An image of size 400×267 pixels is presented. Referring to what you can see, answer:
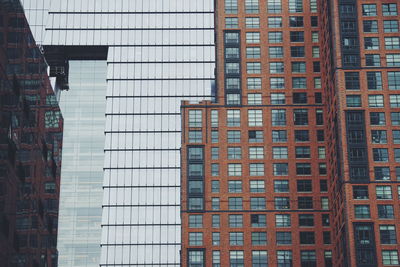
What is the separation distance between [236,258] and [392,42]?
44093 mm

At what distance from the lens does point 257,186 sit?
460 feet

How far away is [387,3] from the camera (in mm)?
136750

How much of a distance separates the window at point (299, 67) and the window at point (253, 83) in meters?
6.84

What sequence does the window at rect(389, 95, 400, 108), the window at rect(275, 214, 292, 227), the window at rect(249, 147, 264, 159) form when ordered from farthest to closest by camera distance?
the window at rect(249, 147, 264, 159), the window at rect(275, 214, 292, 227), the window at rect(389, 95, 400, 108)

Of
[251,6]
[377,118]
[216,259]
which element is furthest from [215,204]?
[251,6]

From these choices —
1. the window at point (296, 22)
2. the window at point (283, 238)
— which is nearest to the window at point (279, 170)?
the window at point (283, 238)

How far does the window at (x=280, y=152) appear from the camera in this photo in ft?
467

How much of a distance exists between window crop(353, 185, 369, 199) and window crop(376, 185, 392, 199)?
183cm

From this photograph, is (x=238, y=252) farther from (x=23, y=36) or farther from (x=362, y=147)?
(x=23, y=36)

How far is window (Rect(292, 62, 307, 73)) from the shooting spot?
147 meters

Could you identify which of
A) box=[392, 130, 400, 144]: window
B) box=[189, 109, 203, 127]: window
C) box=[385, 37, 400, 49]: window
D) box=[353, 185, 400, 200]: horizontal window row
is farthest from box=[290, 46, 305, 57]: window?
box=[353, 185, 400, 200]: horizontal window row

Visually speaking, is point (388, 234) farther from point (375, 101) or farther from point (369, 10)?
point (369, 10)

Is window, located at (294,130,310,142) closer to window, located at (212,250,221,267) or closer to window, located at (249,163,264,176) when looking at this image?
window, located at (249,163,264,176)

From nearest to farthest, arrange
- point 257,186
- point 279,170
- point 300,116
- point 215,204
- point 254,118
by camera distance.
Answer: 1. point 215,204
2. point 257,186
3. point 279,170
4. point 254,118
5. point 300,116
